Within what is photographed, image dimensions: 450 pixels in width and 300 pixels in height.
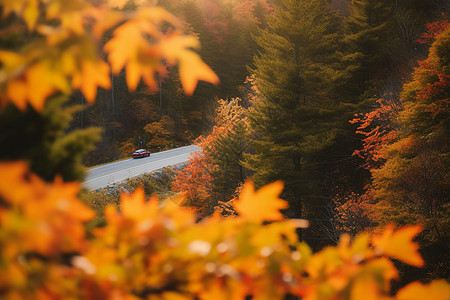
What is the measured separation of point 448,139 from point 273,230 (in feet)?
29.1

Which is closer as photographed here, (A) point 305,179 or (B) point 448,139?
(B) point 448,139

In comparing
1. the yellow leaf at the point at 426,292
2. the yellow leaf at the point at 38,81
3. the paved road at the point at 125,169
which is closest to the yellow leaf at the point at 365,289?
the yellow leaf at the point at 426,292

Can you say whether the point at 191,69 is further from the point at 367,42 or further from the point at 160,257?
the point at 367,42

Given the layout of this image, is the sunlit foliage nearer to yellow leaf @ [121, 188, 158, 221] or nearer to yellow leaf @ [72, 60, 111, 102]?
yellow leaf @ [121, 188, 158, 221]

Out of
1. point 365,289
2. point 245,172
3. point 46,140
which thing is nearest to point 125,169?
point 245,172

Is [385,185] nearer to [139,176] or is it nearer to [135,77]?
[135,77]

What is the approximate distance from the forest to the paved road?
2020mm

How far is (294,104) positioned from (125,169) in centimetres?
1250

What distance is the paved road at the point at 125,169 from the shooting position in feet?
53.5

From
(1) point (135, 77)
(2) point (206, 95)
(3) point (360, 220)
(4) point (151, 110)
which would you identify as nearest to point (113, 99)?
(4) point (151, 110)

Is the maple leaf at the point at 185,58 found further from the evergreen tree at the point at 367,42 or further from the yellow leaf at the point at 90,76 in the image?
the evergreen tree at the point at 367,42

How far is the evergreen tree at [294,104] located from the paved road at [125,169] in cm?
876

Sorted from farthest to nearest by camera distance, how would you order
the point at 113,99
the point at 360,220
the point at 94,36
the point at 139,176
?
the point at 113,99 → the point at 139,176 → the point at 360,220 → the point at 94,36

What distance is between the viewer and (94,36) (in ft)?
2.89
